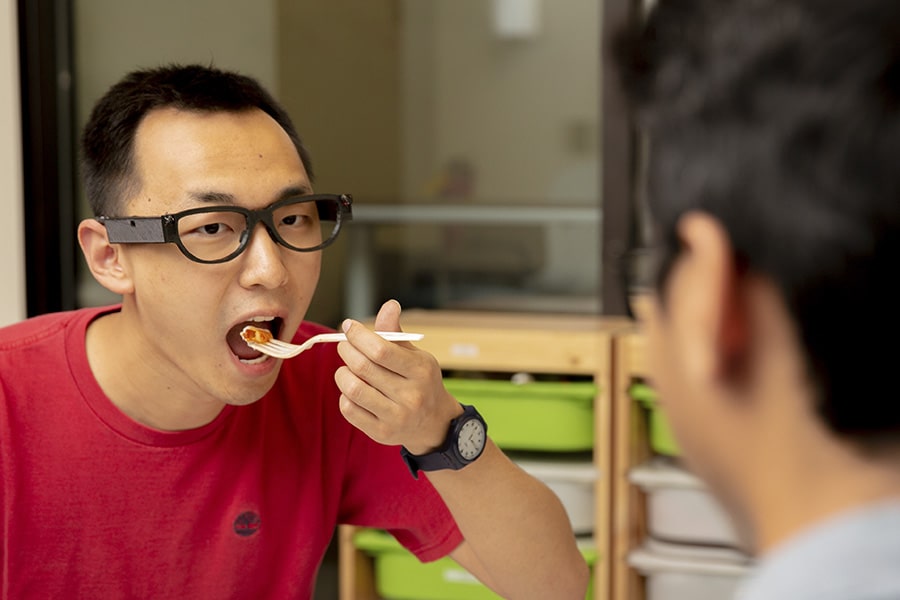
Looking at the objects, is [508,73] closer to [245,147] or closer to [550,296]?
[550,296]

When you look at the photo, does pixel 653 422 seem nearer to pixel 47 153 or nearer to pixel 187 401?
pixel 187 401

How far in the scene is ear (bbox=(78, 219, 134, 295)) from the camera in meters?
1.42

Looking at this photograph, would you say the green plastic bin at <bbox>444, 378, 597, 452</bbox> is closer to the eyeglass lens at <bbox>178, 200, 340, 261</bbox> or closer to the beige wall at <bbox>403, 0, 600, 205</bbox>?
the beige wall at <bbox>403, 0, 600, 205</bbox>

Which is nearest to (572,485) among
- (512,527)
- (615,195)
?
(615,195)

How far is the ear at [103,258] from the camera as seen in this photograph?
4.67ft

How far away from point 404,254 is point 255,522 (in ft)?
6.19

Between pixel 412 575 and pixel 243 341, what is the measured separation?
133 centimetres

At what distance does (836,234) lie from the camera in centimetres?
54

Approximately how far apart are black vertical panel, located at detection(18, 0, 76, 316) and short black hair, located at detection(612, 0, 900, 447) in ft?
9.53

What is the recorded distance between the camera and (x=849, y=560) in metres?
0.55

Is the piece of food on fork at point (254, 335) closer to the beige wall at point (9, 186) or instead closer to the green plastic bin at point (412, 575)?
the green plastic bin at point (412, 575)

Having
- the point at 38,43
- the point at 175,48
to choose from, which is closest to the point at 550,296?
the point at 175,48

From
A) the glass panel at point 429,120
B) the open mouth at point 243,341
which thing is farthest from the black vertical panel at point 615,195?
the open mouth at point 243,341

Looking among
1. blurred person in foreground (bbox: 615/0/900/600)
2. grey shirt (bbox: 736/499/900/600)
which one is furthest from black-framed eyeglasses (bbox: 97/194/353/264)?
grey shirt (bbox: 736/499/900/600)
